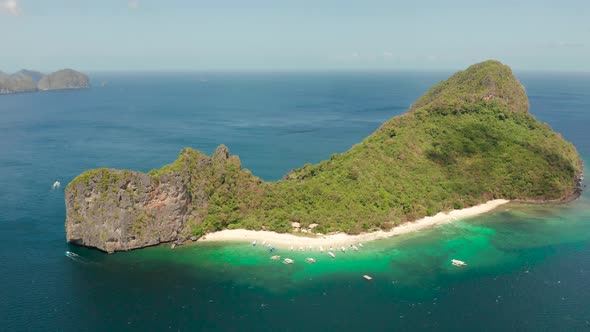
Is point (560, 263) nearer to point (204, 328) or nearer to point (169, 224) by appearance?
point (204, 328)

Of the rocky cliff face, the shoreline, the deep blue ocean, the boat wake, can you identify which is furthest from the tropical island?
the deep blue ocean

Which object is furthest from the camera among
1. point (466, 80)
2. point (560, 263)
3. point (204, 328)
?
point (466, 80)

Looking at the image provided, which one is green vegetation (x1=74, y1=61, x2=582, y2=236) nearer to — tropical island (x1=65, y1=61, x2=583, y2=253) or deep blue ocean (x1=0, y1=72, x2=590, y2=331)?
tropical island (x1=65, y1=61, x2=583, y2=253)

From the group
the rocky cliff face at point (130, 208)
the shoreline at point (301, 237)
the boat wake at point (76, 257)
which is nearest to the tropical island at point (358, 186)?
the rocky cliff face at point (130, 208)

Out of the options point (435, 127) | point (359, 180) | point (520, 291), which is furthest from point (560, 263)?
point (435, 127)

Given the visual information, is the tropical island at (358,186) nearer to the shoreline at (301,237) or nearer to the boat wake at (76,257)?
the shoreline at (301,237)

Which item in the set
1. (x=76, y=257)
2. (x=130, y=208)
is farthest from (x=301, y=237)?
(x=76, y=257)
